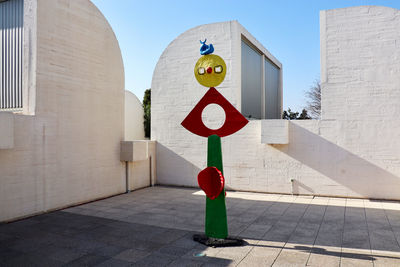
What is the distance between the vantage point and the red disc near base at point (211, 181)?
4745 mm

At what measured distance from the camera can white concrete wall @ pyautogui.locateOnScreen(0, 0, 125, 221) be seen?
6.43m

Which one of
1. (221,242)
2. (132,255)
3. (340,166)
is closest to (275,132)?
(340,166)

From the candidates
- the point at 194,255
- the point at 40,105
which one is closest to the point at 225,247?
the point at 194,255

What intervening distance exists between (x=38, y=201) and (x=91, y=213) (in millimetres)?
1102

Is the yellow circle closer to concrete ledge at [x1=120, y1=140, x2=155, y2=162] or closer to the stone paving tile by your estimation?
the stone paving tile

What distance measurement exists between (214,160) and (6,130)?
392 cm

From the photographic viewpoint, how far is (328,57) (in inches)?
334

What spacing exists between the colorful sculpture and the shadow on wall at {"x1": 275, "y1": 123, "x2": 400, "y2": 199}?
428 centimetres

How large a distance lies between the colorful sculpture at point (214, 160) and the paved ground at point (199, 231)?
280mm

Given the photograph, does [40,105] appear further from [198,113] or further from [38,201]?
[198,113]

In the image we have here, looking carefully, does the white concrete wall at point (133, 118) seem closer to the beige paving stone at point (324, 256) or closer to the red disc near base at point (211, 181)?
the red disc near base at point (211, 181)

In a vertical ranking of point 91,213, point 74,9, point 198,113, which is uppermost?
point 74,9

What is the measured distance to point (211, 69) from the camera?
499cm

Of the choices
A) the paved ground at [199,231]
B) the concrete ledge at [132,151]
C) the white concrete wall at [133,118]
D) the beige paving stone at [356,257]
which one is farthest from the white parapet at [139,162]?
the beige paving stone at [356,257]
